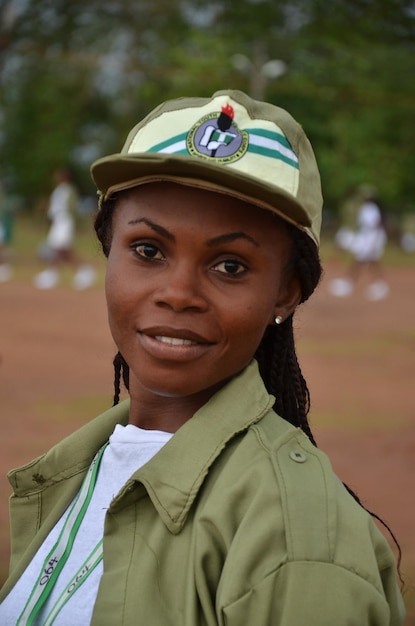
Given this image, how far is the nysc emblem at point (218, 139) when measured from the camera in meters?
1.71

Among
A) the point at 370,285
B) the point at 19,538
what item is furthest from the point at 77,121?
the point at 19,538

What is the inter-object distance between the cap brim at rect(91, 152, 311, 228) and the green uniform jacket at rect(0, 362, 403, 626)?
1.04ft

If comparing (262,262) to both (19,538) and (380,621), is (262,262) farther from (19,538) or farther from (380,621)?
(19,538)

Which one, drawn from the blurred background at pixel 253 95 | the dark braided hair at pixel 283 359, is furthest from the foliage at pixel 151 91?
the dark braided hair at pixel 283 359

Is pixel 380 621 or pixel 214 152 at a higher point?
pixel 214 152

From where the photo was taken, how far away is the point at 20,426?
683cm

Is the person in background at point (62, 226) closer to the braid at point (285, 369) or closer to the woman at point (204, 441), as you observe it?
the braid at point (285, 369)

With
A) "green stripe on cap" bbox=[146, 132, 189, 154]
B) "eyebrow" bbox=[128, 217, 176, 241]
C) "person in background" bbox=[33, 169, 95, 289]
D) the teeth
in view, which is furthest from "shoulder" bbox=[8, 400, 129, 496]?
"person in background" bbox=[33, 169, 95, 289]

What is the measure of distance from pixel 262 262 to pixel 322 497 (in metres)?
0.43

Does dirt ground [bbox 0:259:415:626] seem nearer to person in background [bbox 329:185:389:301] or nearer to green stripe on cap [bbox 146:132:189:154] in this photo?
green stripe on cap [bbox 146:132:189:154]

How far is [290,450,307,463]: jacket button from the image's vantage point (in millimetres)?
1620

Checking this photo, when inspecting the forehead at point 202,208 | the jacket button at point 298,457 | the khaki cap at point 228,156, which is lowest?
the jacket button at point 298,457

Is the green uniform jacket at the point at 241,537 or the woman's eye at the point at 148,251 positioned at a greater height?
the woman's eye at the point at 148,251

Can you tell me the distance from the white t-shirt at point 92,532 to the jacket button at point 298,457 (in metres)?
0.29
